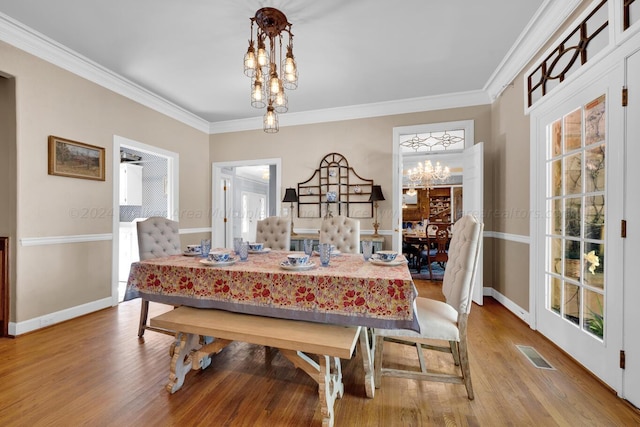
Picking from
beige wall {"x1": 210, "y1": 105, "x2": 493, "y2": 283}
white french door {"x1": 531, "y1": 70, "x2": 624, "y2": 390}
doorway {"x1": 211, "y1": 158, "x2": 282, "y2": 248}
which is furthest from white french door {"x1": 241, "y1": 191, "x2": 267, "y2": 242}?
white french door {"x1": 531, "y1": 70, "x2": 624, "y2": 390}

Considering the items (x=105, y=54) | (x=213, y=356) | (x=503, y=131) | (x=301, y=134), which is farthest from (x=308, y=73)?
(x=213, y=356)

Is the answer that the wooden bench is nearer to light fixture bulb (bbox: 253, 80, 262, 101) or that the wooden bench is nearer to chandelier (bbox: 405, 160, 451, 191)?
light fixture bulb (bbox: 253, 80, 262, 101)

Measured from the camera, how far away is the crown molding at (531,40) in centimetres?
219

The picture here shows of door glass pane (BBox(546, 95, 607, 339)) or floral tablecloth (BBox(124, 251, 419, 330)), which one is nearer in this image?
floral tablecloth (BBox(124, 251, 419, 330))

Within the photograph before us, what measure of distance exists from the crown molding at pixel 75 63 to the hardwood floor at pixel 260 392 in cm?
262

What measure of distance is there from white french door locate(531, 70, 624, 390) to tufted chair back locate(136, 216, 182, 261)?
343 cm

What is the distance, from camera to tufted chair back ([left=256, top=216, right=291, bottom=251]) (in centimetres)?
318

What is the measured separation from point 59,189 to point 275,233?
2195 mm

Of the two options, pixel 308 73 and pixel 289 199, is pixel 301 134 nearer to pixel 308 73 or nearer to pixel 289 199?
pixel 289 199

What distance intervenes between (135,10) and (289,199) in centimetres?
276

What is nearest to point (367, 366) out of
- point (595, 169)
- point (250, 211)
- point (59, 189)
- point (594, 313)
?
point (594, 313)

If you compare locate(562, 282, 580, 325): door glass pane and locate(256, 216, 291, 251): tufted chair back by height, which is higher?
locate(256, 216, 291, 251): tufted chair back

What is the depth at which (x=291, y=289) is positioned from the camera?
1649 millimetres

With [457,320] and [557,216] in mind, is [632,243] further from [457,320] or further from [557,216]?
[457,320]
